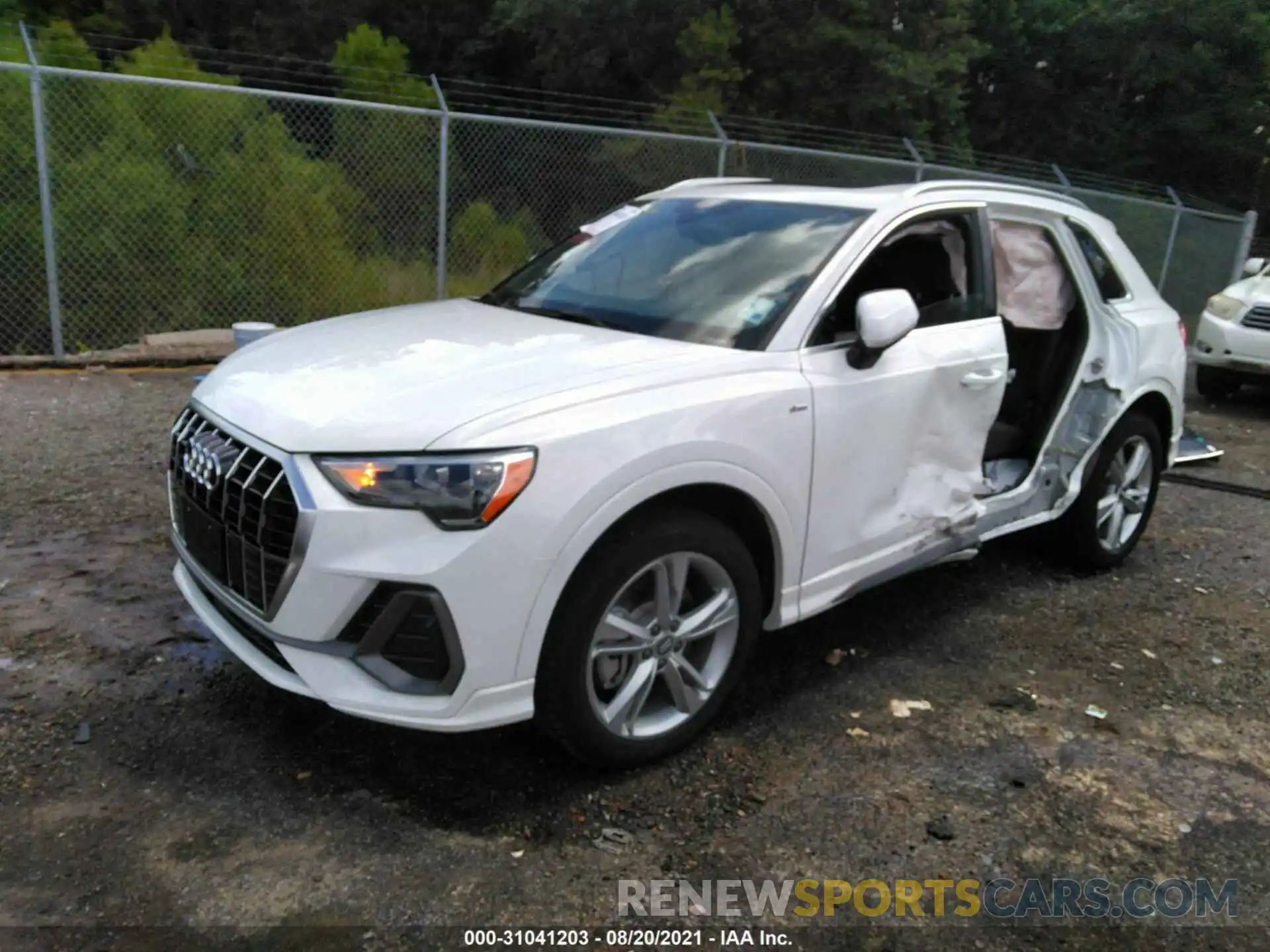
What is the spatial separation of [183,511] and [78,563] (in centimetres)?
146

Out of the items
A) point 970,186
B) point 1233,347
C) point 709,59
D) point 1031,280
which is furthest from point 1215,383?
point 709,59

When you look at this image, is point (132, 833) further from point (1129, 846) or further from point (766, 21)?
point (766, 21)

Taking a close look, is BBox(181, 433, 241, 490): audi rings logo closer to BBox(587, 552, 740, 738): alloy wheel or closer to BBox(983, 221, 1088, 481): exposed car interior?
→ BBox(587, 552, 740, 738): alloy wheel

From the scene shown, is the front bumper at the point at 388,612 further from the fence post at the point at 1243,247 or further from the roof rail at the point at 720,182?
the fence post at the point at 1243,247

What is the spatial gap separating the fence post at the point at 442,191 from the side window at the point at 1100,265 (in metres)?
5.20

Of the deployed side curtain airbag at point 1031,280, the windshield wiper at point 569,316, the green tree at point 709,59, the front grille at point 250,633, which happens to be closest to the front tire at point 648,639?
the front grille at point 250,633

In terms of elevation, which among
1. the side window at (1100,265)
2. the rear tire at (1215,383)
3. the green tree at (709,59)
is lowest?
the rear tire at (1215,383)

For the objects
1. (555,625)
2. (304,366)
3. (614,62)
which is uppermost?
(614,62)

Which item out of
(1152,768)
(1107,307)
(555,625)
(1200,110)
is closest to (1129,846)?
(1152,768)

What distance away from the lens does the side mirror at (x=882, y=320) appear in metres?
3.21

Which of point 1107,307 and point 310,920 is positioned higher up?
point 1107,307

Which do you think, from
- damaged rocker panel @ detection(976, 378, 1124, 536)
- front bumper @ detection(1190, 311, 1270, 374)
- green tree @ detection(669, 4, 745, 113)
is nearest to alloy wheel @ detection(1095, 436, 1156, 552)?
damaged rocker panel @ detection(976, 378, 1124, 536)

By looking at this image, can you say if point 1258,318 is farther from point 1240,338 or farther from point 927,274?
point 927,274

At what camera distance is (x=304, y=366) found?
119 inches
